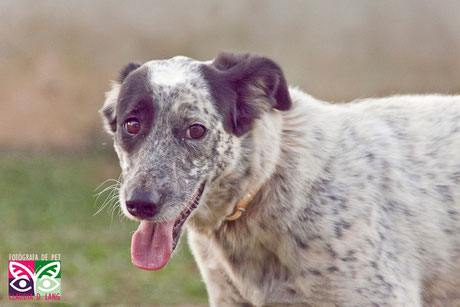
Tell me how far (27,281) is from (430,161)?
2897 mm

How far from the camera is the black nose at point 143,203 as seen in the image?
3.37 m

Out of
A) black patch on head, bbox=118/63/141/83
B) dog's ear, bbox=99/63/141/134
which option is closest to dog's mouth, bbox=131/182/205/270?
dog's ear, bbox=99/63/141/134

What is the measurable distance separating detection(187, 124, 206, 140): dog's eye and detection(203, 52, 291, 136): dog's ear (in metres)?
0.17

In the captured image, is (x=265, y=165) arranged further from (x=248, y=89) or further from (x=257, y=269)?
(x=257, y=269)

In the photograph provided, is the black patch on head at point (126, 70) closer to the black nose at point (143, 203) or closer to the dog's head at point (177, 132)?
the dog's head at point (177, 132)

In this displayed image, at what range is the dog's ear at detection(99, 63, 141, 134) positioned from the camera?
3924 mm

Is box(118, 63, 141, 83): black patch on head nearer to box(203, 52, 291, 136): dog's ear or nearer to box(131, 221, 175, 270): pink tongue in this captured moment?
box(203, 52, 291, 136): dog's ear

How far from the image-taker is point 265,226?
12.3 feet

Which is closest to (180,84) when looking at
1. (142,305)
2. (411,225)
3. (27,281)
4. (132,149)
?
(132,149)

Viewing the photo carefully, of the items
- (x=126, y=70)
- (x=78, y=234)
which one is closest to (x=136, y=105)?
(x=126, y=70)

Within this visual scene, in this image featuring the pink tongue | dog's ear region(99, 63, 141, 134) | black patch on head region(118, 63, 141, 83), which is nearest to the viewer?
the pink tongue

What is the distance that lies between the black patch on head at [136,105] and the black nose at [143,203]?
33 centimetres

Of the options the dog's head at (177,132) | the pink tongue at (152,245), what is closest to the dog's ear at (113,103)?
the dog's head at (177,132)

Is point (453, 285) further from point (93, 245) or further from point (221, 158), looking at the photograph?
point (93, 245)
